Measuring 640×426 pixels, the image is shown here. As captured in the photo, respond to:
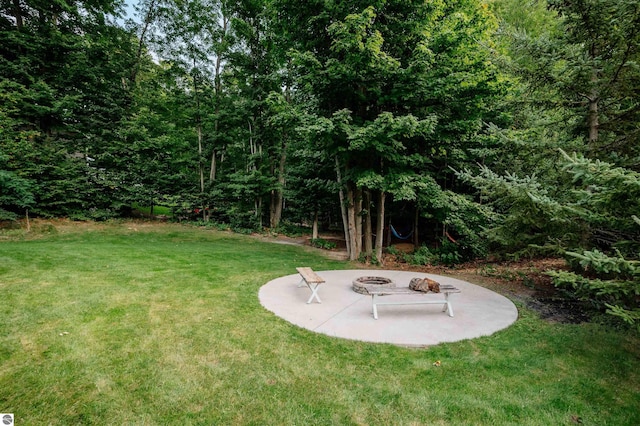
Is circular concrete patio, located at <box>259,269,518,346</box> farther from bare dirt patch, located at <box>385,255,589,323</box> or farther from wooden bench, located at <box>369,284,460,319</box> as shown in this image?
bare dirt patch, located at <box>385,255,589,323</box>

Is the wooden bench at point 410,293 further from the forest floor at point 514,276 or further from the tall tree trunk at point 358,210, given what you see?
the tall tree trunk at point 358,210

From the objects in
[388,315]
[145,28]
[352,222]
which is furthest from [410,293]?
[145,28]

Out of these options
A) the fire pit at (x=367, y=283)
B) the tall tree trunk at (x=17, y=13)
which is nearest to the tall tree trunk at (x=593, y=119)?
the fire pit at (x=367, y=283)

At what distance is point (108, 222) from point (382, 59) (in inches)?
522

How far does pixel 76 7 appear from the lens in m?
14.2

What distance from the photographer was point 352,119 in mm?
7809

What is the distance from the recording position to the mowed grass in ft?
7.93

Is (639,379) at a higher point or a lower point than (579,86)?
lower

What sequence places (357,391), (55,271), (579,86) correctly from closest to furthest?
1. (357,391)
2. (579,86)
3. (55,271)

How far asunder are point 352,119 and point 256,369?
637cm

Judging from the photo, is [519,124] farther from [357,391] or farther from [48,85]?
[48,85]

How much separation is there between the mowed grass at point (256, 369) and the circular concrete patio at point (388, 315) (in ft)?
0.63

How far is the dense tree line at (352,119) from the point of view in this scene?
479 centimetres

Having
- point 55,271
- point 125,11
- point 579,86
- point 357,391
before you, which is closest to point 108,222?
point 55,271
